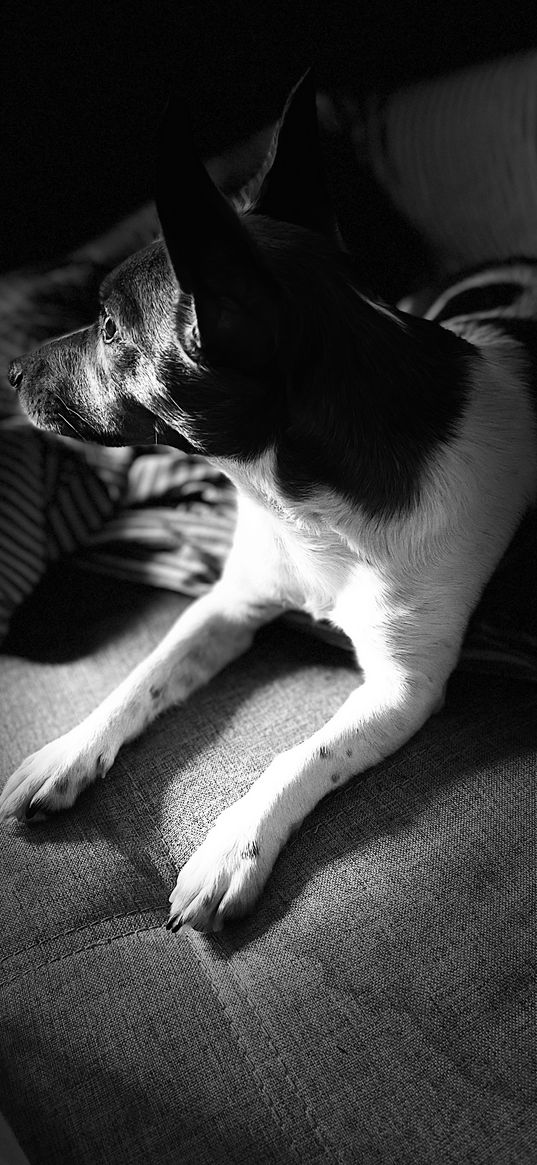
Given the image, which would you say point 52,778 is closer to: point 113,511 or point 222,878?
point 222,878

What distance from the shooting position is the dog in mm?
1142

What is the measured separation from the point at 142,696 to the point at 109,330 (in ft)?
2.02

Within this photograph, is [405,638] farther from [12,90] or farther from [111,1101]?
[12,90]

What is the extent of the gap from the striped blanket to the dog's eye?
59 cm

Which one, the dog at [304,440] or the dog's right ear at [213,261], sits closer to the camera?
the dog's right ear at [213,261]

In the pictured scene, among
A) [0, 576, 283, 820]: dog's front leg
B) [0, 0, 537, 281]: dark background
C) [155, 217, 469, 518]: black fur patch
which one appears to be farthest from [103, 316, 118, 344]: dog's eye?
[0, 0, 537, 281]: dark background

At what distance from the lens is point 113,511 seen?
6.35 feet

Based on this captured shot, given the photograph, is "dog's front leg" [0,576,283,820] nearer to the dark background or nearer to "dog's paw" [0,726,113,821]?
"dog's paw" [0,726,113,821]

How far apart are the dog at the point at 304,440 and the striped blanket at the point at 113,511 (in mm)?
284

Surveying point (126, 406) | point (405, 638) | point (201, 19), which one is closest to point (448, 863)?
point (405, 638)

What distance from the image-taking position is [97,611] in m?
1.84

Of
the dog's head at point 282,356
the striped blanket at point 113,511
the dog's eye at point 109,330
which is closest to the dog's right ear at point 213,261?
the dog's head at point 282,356

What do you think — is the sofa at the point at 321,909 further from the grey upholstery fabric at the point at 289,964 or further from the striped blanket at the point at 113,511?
the striped blanket at the point at 113,511

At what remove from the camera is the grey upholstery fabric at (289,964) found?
→ 3.15 feet
